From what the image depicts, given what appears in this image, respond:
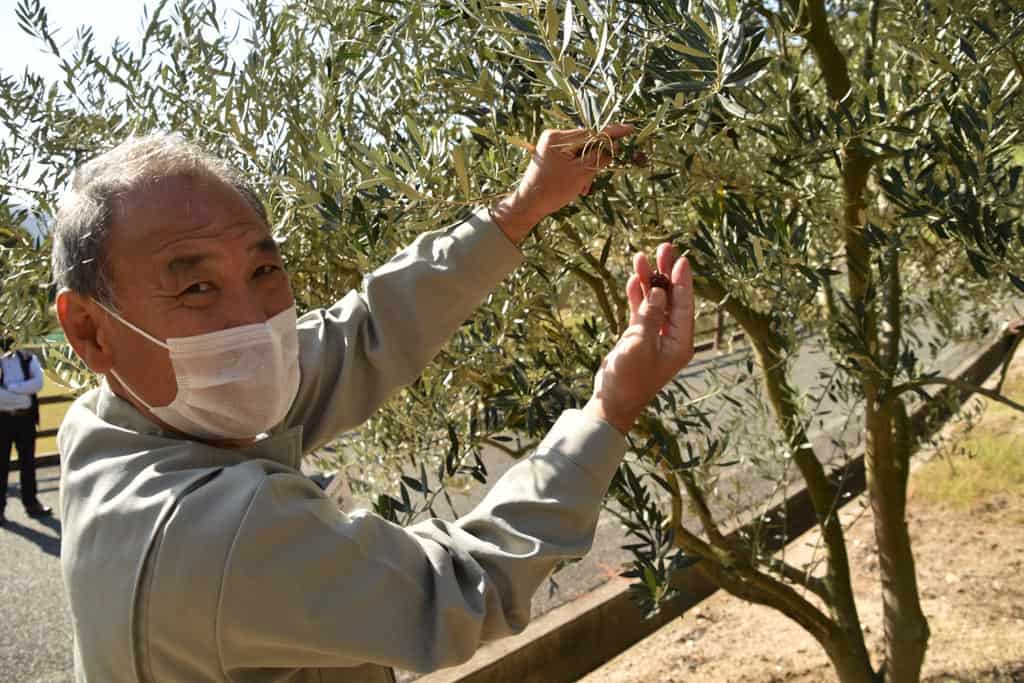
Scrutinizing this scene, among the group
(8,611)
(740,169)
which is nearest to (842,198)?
(740,169)

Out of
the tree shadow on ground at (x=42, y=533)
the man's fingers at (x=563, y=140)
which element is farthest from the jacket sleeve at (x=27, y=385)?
the man's fingers at (x=563, y=140)

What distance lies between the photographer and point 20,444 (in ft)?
29.7

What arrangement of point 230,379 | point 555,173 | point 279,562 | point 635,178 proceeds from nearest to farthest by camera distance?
point 279,562, point 230,379, point 555,173, point 635,178

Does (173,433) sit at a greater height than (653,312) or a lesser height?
lesser

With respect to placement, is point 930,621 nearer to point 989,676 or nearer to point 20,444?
point 989,676

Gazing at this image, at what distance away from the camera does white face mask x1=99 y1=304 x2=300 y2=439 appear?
1637 mm

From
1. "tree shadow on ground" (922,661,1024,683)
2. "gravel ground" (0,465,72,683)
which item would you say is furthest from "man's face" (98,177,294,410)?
"gravel ground" (0,465,72,683)

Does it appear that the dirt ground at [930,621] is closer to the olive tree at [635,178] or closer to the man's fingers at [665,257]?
the olive tree at [635,178]

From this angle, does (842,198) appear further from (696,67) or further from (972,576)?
(972,576)

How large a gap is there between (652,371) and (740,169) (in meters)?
1.23

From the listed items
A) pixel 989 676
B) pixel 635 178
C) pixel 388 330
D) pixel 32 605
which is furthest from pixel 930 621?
pixel 32 605

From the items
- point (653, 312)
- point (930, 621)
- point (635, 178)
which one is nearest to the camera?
point (653, 312)

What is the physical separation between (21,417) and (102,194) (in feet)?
Result: 27.9

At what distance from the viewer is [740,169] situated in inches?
97.7
